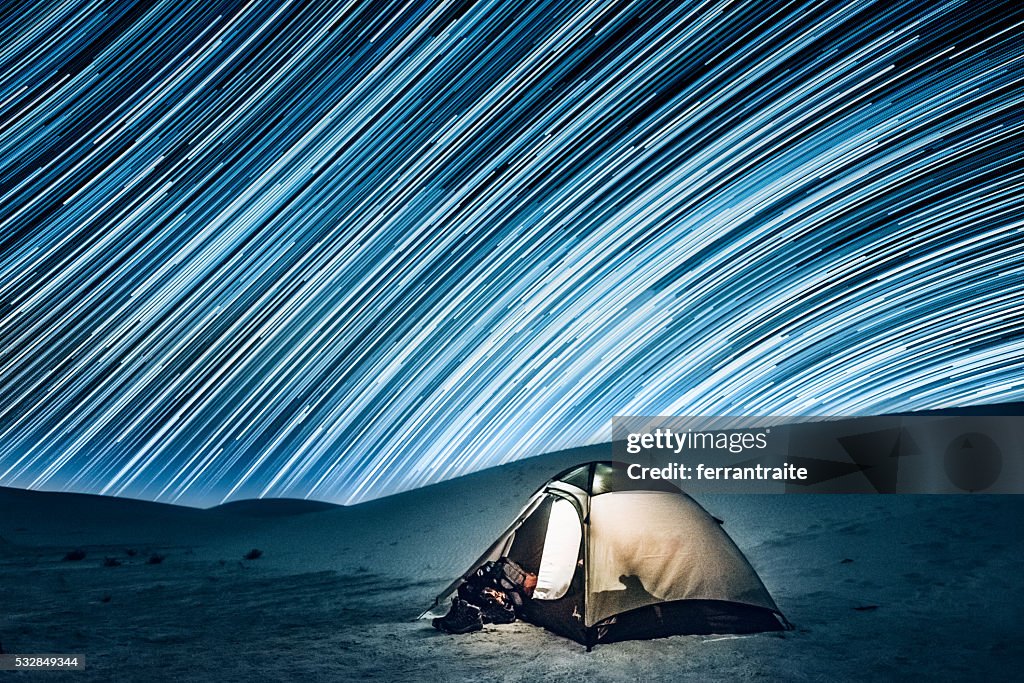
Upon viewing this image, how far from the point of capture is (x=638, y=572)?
28.8 feet

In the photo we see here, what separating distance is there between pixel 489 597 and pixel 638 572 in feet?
9.14

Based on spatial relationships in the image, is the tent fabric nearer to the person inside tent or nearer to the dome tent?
the dome tent

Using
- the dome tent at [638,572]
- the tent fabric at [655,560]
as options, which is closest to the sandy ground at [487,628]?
the dome tent at [638,572]

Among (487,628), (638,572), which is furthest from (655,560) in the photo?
(487,628)

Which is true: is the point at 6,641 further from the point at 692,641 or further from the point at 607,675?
the point at 692,641

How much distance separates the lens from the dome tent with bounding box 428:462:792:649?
28.6 ft

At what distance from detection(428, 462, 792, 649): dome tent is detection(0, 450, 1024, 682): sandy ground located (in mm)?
268

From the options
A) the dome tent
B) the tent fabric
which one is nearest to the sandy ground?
the dome tent

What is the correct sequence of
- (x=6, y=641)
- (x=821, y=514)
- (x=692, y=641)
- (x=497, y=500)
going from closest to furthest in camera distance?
(x=692, y=641) < (x=6, y=641) < (x=821, y=514) < (x=497, y=500)

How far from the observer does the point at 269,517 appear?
3609 cm

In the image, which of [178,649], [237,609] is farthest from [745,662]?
[237,609]

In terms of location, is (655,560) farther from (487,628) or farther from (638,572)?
(487,628)

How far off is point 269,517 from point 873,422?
3448cm

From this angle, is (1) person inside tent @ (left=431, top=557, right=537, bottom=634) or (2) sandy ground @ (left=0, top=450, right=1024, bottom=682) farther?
(1) person inside tent @ (left=431, top=557, right=537, bottom=634)
